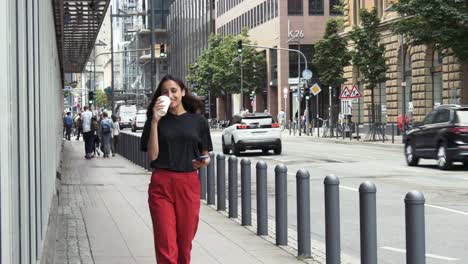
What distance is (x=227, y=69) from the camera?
288 feet

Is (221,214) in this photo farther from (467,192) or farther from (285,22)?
(285,22)

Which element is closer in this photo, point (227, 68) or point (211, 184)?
point (211, 184)

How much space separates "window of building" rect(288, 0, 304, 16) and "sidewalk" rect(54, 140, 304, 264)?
6175cm

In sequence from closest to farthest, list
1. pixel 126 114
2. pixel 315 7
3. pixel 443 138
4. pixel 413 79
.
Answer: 1. pixel 443 138
2. pixel 413 79
3. pixel 315 7
4. pixel 126 114

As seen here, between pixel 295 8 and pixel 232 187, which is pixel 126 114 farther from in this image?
pixel 232 187

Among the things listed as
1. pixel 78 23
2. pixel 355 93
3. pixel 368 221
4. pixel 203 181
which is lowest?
pixel 203 181

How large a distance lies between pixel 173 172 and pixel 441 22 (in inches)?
1245

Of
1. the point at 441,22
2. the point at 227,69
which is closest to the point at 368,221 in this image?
the point at 441,22

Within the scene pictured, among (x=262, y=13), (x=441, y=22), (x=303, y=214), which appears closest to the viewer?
(x=303, y=214)

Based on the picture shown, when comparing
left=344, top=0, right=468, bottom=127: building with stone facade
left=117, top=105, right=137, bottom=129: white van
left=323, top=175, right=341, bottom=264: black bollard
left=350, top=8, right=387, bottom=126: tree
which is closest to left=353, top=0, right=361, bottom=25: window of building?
left=344, top=0, right=468, bottom=127: building with stone facade

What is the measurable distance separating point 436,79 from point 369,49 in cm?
400

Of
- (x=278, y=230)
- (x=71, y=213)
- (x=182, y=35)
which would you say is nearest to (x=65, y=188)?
(x=71, y=213)

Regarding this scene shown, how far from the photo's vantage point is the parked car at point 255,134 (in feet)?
106

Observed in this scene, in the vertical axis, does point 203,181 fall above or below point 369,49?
below
